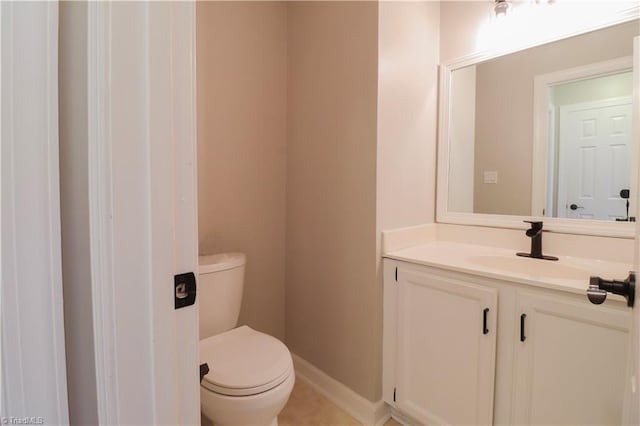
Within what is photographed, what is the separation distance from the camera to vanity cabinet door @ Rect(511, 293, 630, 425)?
3.19ft

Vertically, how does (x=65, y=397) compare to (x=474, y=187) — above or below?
below

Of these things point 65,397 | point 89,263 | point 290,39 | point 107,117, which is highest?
point 290,39

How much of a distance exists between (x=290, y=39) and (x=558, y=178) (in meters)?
1.66

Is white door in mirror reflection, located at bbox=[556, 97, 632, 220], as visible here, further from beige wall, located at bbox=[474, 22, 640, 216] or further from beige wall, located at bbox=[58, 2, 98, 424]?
beige wall, located at bbox=[58, 2, 98, 424]

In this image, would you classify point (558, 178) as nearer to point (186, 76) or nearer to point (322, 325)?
point (322, 325)

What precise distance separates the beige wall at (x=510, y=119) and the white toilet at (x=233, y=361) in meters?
1.32

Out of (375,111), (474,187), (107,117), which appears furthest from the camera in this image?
(474,187)

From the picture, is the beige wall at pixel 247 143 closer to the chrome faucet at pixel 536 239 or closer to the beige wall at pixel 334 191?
the beige wall at pixel 334 191

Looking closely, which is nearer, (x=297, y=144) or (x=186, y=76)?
(x=186, y=76)

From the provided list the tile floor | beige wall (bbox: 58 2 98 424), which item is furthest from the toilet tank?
beige wall (bbox: 58 2 98 424)

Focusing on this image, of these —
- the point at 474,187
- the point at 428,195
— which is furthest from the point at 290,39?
the point at 474,187

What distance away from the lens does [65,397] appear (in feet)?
1.68

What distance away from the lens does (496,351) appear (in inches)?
47.0

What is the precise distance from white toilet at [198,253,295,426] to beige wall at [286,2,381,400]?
43 cm
